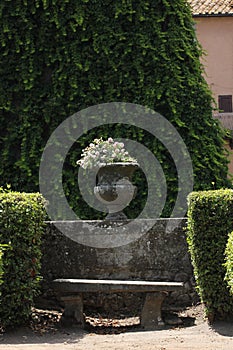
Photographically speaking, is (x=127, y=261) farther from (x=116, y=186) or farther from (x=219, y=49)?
(x=219, y=49)

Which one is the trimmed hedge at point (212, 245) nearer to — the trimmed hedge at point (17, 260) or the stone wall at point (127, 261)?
the stone wall at point (127, 261)

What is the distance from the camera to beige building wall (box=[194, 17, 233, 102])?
1941 cm

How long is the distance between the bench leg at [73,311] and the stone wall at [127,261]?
732 mm

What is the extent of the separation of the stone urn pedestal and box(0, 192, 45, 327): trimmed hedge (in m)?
1.64

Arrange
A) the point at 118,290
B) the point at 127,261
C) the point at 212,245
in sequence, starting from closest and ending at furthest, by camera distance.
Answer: the point at 212,245 → the point at 118,290 → the point at 127,261

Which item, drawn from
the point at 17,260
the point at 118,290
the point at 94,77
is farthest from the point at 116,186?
the point at 94,77

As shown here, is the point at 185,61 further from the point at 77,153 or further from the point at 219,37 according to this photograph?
the point at 219,37

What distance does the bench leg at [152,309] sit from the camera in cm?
724

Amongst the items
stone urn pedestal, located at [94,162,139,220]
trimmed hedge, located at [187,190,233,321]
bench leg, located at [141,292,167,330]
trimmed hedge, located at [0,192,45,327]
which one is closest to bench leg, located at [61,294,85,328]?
trimmed hedge, located at [0,192,45,327]

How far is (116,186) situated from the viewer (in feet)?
27.7

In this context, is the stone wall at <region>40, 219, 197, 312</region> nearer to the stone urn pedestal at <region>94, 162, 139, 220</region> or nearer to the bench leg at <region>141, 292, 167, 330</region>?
the stone urn pedestal at <region>94, 162, 139, 220</region>

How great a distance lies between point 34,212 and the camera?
7.12 meters

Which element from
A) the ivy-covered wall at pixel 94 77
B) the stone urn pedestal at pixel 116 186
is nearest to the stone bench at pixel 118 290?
the stone urn pedestal at pixel 116 186

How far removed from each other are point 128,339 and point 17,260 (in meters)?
1.49
